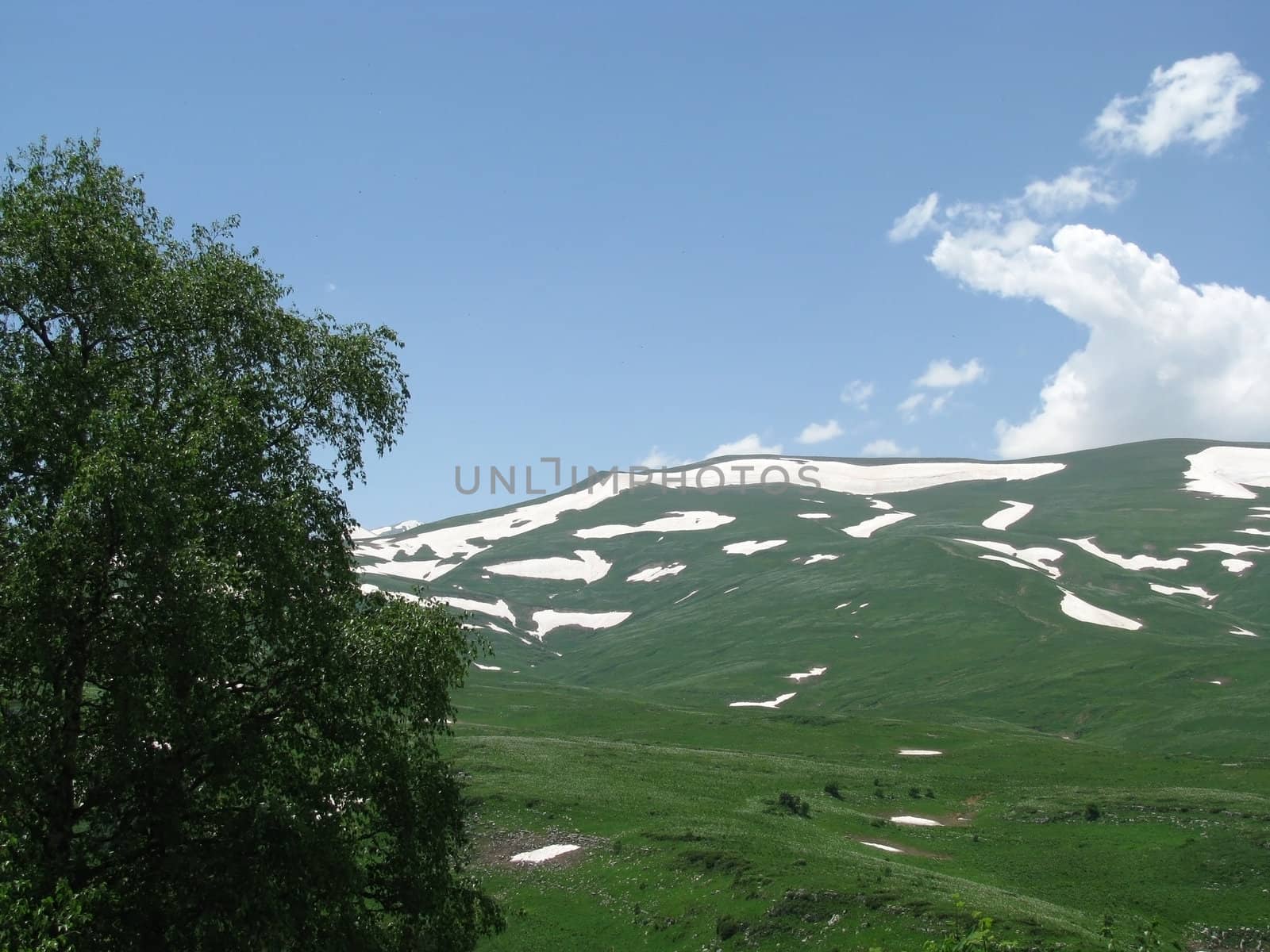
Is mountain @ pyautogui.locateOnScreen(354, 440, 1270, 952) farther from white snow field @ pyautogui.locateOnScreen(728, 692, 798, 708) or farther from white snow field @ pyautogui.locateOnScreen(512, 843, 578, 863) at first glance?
white snow field @ pyautogui.locateOnScreen(728, 692, 798, 708)

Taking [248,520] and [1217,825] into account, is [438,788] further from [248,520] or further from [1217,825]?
[1217,825]

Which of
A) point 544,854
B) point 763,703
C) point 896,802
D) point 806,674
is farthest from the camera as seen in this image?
point 806,674

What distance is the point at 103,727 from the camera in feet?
66.7

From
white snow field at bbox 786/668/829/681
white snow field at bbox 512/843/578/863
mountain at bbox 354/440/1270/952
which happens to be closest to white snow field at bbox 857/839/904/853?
mountain at bbox 354/440/1270/952

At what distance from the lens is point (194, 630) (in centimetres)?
1905

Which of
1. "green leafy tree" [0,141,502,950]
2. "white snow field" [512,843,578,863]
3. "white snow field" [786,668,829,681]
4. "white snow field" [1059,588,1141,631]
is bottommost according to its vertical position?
"white snow field" [786,668,829,681]

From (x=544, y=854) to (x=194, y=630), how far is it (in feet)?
114

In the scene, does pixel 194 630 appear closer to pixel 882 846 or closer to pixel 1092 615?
pixel 882 846

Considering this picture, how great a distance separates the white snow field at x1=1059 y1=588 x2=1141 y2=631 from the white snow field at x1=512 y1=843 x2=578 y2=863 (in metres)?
146

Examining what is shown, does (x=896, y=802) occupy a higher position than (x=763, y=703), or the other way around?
(x=896, y=802)

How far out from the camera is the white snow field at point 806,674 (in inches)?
6506

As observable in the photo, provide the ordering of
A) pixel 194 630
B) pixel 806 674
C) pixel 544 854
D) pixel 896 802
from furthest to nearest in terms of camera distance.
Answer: pixel 806 674 < pixel 896 802 < pixel 544 854 < pixel 194 630

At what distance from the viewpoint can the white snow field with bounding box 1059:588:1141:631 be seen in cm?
17300

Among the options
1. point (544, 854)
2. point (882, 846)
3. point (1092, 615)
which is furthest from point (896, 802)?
point (1092, 615)
